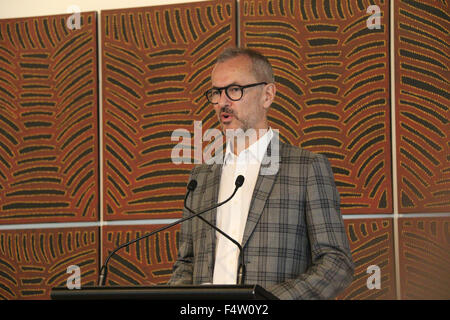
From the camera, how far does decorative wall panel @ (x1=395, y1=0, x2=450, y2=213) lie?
3611mm

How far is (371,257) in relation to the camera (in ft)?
11.8

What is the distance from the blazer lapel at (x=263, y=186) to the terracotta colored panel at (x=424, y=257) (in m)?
1.37

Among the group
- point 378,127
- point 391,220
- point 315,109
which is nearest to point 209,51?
point 315,109

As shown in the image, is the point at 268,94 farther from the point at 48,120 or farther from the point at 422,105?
the point at 48,120

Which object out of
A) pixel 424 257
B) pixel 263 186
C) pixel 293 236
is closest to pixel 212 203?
pixel 263 186

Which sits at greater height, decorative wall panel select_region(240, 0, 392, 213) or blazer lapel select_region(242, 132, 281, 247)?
decorative wall panel select_region(240, 0, 392, 213)

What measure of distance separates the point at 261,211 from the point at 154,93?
1.79 metres

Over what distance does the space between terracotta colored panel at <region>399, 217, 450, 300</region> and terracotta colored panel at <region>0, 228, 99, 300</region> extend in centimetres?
177

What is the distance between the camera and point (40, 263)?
406 centimetres

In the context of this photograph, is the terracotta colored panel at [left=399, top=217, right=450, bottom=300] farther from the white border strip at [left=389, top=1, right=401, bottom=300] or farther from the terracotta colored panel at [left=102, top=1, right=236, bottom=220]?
the terracotta colored panel at [left=102, top=1, right=236, bottom=220]

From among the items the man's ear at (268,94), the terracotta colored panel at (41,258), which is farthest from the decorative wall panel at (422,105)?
the terracotta colored panel at (41,258)

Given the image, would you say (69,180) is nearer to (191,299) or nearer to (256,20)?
(256,20)

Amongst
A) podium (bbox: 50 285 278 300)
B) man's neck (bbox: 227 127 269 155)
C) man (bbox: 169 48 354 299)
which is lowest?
podium (bbox: 50 285 278 300)

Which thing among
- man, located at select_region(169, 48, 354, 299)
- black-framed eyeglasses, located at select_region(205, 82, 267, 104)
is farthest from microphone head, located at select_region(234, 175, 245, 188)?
black-framed eyeglasses, located at select_region(205, 82, 267, 104)
